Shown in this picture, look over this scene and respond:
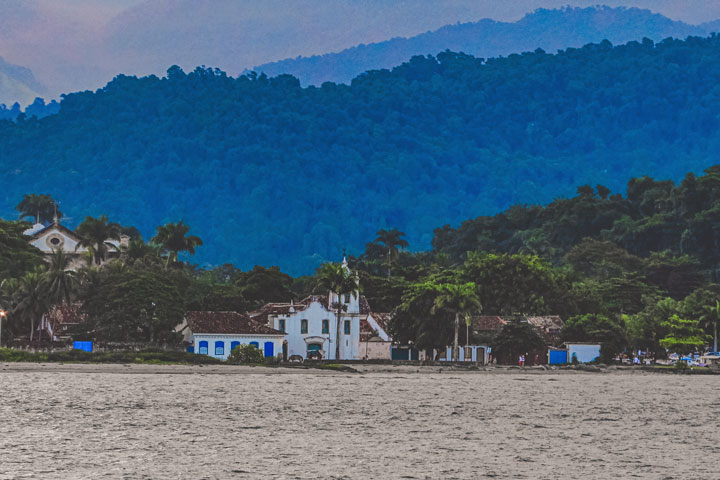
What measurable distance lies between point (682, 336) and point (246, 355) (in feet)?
163

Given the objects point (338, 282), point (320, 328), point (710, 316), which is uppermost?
point (338, 282)

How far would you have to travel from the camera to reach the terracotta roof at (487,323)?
112 m

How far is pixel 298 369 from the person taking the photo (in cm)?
8925

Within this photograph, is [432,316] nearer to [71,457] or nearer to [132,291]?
[132,291]

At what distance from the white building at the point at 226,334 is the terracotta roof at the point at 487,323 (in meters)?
20.0

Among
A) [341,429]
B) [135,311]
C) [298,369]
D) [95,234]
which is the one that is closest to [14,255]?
[95,234]

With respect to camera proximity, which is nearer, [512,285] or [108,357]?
[108,357]

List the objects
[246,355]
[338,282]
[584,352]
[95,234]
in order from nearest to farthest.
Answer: [246,355] < [338,282] < [584,352] < [95,234]

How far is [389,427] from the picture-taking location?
4288 centimetres

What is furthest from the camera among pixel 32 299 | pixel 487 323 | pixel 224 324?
pixel 487 323

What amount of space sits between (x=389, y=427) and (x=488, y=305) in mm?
81672

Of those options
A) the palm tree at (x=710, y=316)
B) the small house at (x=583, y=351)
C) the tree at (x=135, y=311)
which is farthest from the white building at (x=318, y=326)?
the palm tree at (x=710, y=316)

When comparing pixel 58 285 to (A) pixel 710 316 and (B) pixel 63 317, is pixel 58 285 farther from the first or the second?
(A) pixel 710 316

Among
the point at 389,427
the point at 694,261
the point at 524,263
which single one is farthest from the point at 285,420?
the point at 694,261
